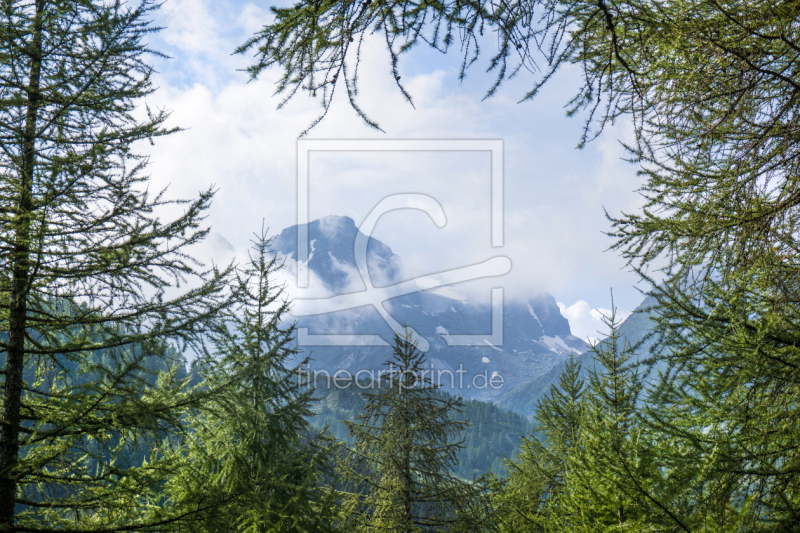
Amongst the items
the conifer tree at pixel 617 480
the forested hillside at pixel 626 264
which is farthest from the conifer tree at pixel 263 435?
the conifer tree at pixel 617 480

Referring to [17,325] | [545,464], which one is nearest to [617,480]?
[17,325]

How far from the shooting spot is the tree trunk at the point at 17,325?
181 inches

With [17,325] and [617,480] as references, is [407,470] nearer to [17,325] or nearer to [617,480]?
[617,480]

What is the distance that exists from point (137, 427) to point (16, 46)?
4.84 metres

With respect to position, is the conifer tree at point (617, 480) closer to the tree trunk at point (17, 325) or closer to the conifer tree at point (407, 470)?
the conifer tree at point (407, 470)

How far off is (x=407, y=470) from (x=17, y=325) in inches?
293

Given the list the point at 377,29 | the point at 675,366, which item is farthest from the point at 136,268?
the point at 675,366

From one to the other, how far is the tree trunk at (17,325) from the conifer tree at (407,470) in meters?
5.64

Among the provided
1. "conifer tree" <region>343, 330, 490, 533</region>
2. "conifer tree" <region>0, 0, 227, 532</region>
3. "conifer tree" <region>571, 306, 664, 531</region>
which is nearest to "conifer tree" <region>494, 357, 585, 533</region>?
"conifer tree" <region>343, 330, 490, 533</region>

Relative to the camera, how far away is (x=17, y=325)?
511cm

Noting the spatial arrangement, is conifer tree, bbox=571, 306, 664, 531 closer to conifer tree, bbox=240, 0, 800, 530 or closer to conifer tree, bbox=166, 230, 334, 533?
conifer tree, bbox=240, 0, 800, 530

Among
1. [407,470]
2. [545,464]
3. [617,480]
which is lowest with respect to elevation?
[545,464]

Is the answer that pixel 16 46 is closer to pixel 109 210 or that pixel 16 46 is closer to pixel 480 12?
pixel 109 210

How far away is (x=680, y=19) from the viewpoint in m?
3.84
